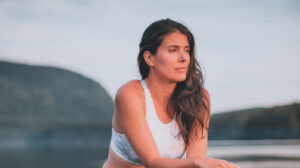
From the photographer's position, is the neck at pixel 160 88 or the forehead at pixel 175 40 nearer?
the forehead at pixel 175 40

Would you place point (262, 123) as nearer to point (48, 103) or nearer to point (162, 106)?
point (162, 106)

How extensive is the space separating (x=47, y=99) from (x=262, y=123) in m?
97.1

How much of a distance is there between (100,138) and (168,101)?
4045 inches

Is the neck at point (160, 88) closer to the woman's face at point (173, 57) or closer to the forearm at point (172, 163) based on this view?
the woman's face at point (173, 57)

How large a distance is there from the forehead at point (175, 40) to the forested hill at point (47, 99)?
113609mm

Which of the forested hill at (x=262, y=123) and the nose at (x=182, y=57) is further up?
the nose at (x=182, y=57)

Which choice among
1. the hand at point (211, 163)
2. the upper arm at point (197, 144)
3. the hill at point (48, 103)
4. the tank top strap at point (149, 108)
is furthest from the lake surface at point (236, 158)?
the hill at point (48, 103)

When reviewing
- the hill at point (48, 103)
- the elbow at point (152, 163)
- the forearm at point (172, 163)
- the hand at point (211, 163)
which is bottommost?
the hill at point (48, 103)

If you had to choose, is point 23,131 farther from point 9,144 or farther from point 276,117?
point 276,117

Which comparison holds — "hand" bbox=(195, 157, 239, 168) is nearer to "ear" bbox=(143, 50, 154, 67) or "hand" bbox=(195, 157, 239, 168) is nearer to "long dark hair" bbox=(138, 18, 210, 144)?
"long dark hair" bbox=(138, 18, 210, 144)

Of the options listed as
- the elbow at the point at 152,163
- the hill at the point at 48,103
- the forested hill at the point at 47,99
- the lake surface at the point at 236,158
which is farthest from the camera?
the forested hill at the point at 47,99

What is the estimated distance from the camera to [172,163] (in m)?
2.20

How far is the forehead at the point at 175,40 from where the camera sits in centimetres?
245

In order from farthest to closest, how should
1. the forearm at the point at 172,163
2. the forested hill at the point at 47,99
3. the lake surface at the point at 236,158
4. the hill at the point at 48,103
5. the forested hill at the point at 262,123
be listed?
the forested hill at the point at 47,99 → the hill at the point at 48,103 → the forested hill at the point at 262,123 → the lake surface at the point at 236,158 → the forearm at the point at 172,163
